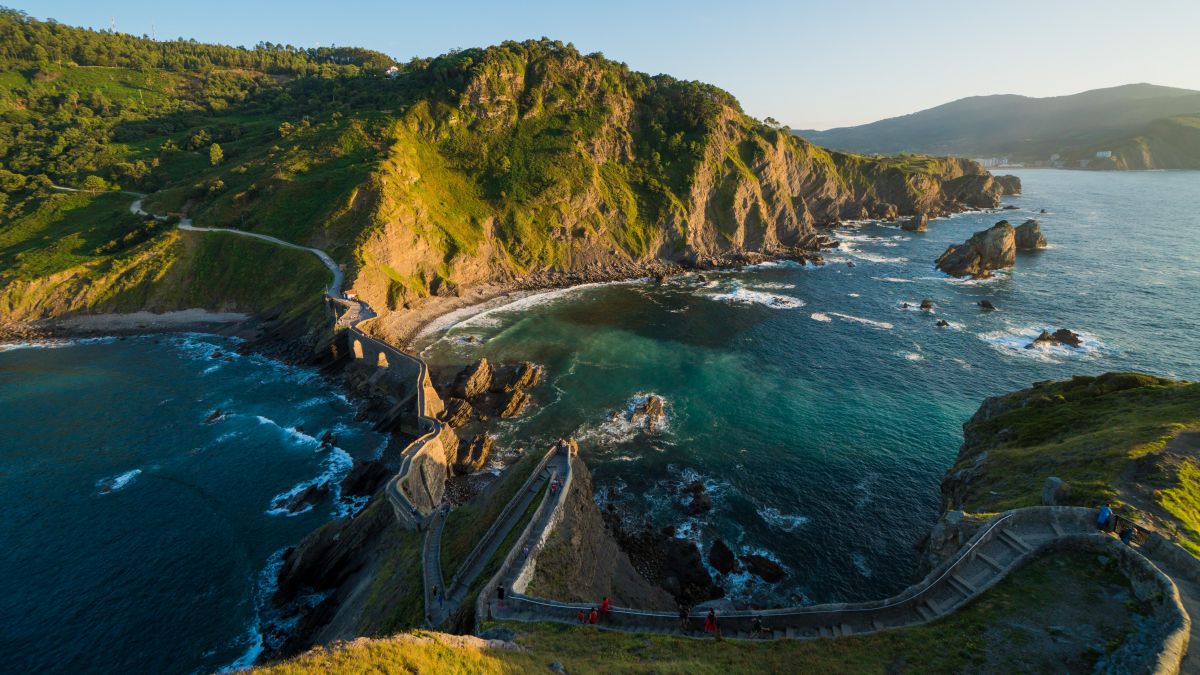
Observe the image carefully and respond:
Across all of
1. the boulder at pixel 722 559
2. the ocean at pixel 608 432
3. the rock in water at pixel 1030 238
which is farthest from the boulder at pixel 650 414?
the rock in water at pixel 1030 238

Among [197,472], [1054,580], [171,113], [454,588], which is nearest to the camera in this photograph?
[1054,580]

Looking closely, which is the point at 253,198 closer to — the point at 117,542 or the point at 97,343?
the point at 97,343

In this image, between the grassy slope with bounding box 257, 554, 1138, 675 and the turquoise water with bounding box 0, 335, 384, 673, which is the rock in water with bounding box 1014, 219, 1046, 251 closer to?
the grassy slope with bounding box 257, 554, 1138, 675

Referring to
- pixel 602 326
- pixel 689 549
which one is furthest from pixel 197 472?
pixel 602 326

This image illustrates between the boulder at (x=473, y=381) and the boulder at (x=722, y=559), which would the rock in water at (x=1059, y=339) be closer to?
the boulder at (x=722, y=559)

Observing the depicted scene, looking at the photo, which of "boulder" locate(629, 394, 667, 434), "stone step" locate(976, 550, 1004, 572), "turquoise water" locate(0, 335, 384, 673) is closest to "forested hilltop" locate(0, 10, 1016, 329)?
"turquoise water" locate(0, 335, 384, 673)

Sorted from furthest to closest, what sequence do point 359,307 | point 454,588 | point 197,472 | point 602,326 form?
point 602,326 < point 359,307 < point 197,472 < point 454,588

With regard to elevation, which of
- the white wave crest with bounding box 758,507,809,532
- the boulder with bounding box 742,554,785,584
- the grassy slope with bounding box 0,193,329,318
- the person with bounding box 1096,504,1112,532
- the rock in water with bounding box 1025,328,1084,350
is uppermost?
the grassy slope with bounding box 0,193,329,318
